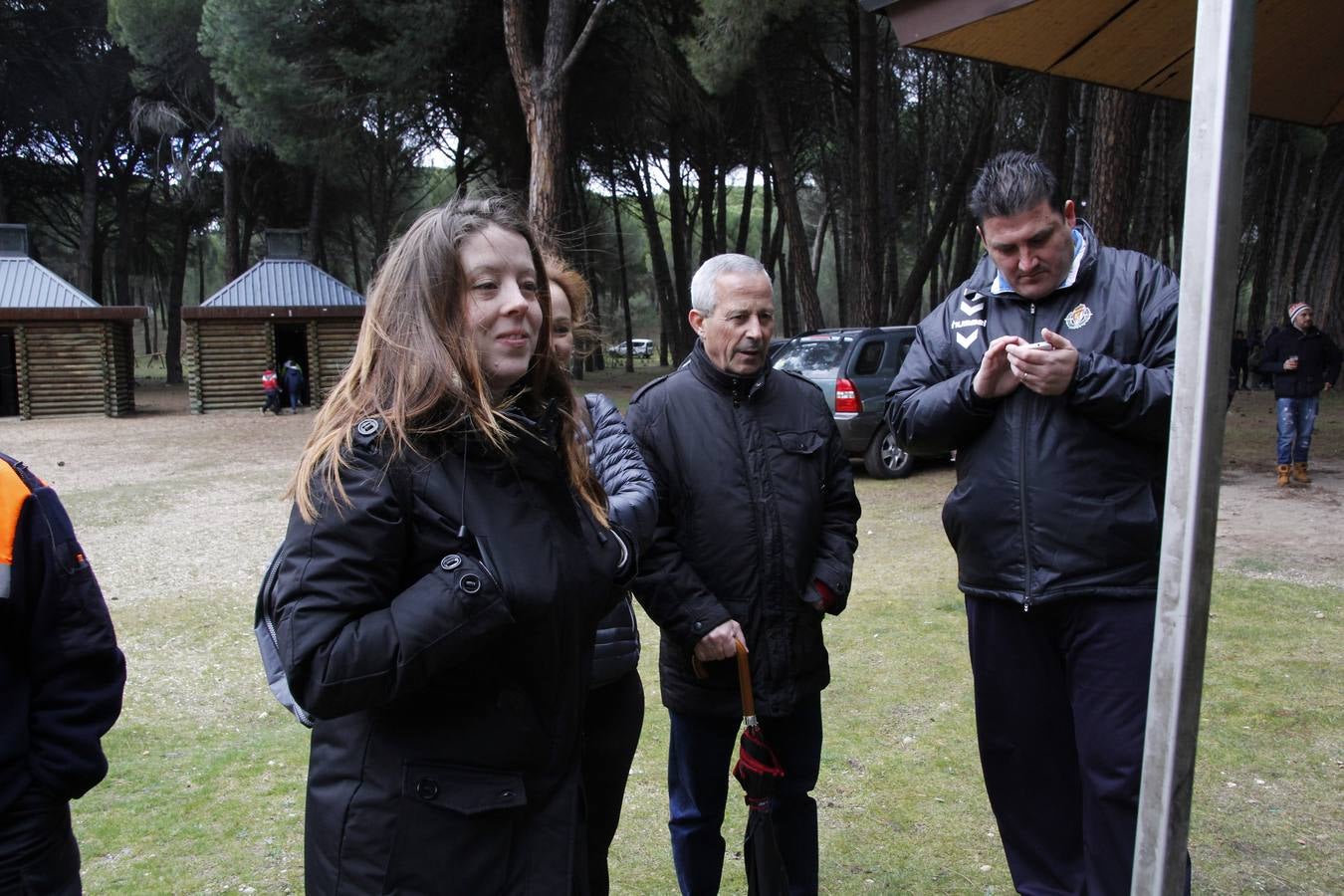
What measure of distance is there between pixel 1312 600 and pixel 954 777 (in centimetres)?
383

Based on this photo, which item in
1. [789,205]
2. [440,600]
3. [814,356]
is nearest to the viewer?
[440,600]

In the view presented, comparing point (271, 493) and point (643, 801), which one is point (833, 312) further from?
point (643, 801)

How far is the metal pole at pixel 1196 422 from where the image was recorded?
3.96ft

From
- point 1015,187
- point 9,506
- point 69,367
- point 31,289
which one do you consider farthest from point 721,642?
point 31,289

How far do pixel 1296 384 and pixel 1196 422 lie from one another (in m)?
11.5

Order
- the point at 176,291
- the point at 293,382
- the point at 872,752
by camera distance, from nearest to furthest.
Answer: the point at 872,752 → the point at 293,382 → the point at 176,291

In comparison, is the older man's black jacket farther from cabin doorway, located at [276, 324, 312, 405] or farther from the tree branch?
cabin doorway, located at [276, 324, 312, 405]

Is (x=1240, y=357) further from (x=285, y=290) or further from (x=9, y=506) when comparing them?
(x=9, y=506)

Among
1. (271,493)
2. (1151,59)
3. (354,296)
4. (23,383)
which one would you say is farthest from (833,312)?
(1151,59)

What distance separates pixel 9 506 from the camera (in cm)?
214

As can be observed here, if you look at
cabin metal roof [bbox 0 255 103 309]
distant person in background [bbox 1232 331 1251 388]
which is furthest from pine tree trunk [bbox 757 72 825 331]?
cabin metal roof [bbox 0 255 103 309]

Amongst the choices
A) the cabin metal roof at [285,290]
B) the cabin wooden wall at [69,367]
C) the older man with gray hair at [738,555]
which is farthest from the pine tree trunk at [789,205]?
the cabin wooden wall at [69,367]

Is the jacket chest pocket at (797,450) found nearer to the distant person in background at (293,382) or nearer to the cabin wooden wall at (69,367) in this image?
the distant person in background at (293,382)

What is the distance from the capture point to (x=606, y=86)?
2131 cm
